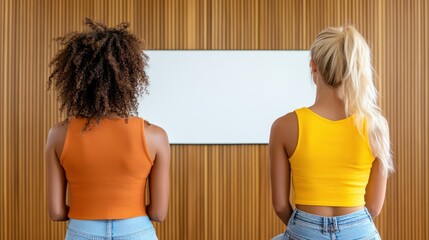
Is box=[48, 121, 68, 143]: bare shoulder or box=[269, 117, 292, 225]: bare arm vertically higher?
box=[48, 121, 68, 143]: bare shoulder

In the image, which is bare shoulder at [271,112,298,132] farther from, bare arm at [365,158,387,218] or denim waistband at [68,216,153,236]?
denim waistband at [68,216,153,236]

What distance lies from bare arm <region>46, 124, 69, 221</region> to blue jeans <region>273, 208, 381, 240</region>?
75 centimetres

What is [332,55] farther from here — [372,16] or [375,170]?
[372,16]

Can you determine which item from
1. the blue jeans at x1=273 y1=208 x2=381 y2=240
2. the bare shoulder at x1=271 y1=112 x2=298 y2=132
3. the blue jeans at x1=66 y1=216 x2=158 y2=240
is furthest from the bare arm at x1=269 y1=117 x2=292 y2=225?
the blue jeans at x1=66 y1=216 x2=158 y2=240

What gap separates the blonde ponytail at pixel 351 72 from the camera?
5.26 ft

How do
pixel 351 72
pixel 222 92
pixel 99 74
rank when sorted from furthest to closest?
pixel 222 92
pixel 99 74
pixel 351 72

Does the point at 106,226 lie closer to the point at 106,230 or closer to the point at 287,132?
the point at 106,230

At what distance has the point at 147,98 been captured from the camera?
3768 mm

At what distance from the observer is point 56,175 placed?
172 centimetres

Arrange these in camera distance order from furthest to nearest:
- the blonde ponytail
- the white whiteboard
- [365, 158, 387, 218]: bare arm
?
the white whiteboard → [365, 158, 387, 218]: bare arm → the blonde ponytail

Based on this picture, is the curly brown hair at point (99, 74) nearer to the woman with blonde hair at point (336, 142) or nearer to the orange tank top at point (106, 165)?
the orange tank top at point (106, 165)

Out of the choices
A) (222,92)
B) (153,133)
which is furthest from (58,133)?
(222,92)

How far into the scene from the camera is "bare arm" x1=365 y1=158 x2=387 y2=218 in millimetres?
1726

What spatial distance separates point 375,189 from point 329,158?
0.27 meters
